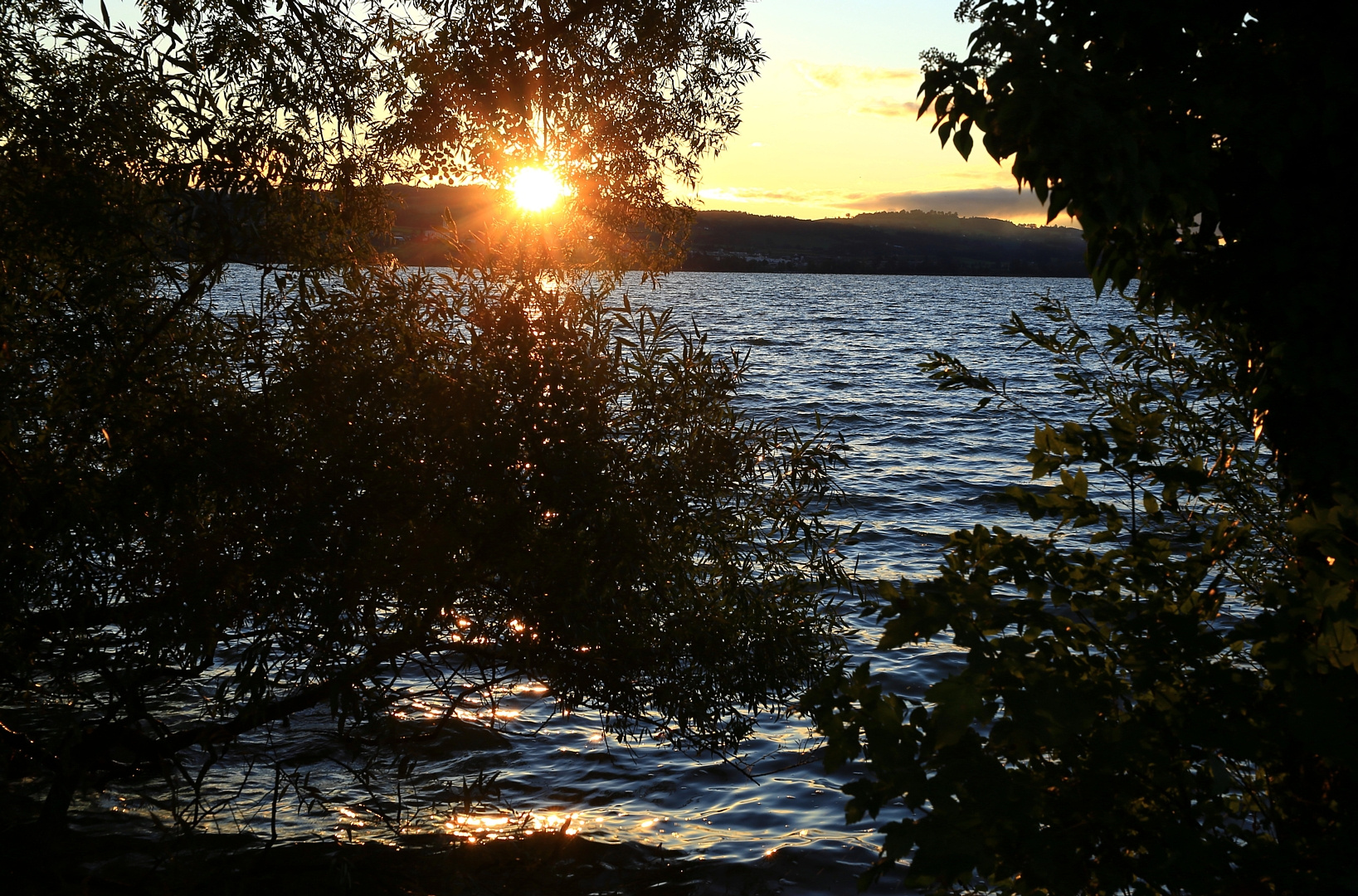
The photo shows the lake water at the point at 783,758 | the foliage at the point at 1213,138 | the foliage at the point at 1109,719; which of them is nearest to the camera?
the foliage at the point at 1109,719

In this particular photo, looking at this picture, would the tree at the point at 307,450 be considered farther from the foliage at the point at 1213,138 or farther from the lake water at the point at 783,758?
the foliage at the point at 1213,138

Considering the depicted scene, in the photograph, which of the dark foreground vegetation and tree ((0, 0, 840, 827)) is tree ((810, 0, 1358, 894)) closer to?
the dark foreground vegetation

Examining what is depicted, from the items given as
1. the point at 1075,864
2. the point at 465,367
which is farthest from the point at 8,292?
the point at 1075,864

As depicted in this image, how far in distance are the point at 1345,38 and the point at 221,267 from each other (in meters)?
7.87

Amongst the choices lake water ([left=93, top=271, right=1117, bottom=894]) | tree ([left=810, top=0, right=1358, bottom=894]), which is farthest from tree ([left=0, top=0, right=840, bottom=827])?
tree ([left=810, top=0, right=1358, bottom=894])

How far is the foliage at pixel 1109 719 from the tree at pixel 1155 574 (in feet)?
0.05

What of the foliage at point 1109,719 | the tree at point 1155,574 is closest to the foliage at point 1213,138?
the tree at point 1155,574

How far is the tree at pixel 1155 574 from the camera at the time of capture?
3.47 meters

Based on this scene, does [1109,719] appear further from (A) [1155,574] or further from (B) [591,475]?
(B) [591,475]

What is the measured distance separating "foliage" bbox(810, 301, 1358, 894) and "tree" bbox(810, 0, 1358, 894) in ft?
0.05

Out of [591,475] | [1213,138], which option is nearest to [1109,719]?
[1213,138]

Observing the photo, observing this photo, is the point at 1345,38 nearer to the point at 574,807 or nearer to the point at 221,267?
the point at 221,267

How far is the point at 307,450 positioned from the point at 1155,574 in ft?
18.9

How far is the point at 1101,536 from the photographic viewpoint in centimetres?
476
